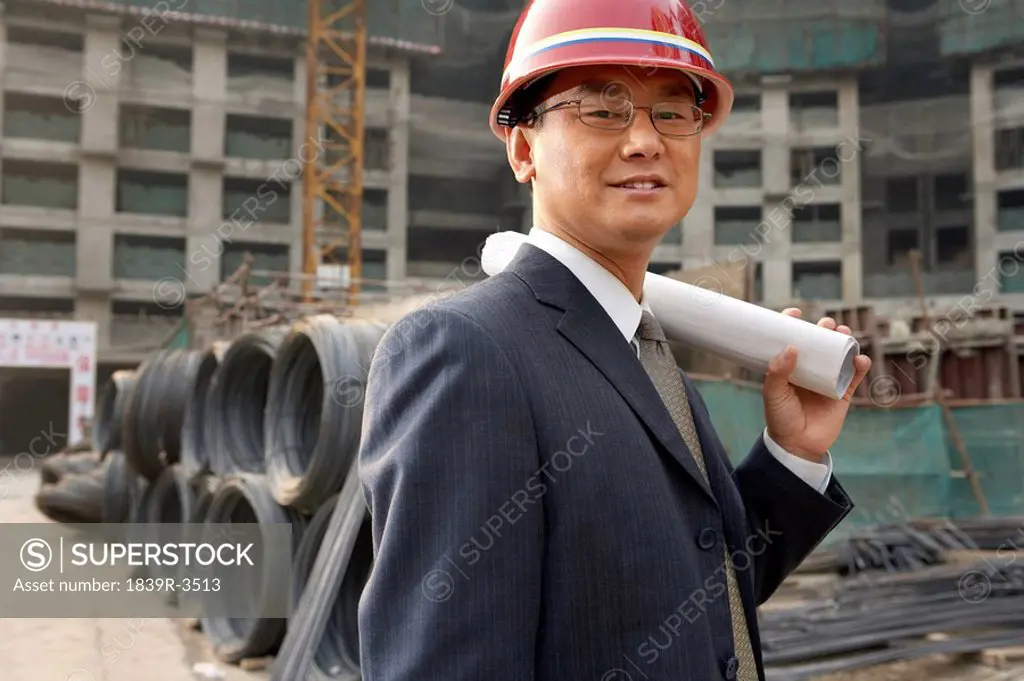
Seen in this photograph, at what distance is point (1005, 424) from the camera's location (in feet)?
30.3

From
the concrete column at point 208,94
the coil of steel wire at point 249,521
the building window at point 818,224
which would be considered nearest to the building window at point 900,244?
the building window at point 818,224

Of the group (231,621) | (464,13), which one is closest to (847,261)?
(464,13)

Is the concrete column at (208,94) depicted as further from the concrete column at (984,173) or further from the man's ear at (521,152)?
the man's ear at (521,152)

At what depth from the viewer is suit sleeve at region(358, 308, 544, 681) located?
3.20ft

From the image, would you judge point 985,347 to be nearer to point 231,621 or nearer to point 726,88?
point 231,621

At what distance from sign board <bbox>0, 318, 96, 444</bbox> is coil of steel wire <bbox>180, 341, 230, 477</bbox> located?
1613cm

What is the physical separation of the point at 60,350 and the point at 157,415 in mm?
17675

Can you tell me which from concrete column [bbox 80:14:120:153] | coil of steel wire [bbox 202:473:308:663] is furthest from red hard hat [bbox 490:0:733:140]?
concrete column [bbox 80:14:120:153]

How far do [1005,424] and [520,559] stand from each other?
9.84m

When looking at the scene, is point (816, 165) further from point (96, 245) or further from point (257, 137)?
point (96, 245)

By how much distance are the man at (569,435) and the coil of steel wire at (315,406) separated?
3.25 m

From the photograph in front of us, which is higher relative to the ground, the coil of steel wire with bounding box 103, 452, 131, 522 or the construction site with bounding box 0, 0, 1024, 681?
the construction site with bounding box 0, 0, 1024, 681

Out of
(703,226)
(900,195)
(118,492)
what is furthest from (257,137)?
(118,492)

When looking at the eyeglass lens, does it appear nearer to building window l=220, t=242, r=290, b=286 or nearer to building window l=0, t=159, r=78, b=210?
building window l=220, t=242, r=290, b=286
